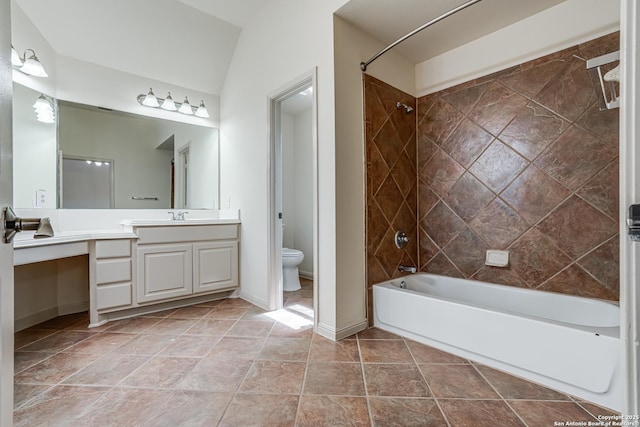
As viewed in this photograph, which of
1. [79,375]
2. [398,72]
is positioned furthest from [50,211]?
[398,72]

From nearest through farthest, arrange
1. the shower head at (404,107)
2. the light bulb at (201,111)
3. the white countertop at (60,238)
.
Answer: the white countertop at (60,238) < the shower head at (404,107) < the light bulb at (201,111)

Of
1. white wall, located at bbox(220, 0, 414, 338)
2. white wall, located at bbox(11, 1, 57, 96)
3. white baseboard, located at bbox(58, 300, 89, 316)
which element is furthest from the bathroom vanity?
white wall, located at bbox(11, 1, 57, 96)

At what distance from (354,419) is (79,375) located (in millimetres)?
1529

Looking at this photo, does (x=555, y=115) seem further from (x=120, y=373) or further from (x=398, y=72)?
(x=120, y=373)

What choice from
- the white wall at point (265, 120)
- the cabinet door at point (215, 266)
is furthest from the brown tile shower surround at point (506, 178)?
the cabinet door at point (215, 266)

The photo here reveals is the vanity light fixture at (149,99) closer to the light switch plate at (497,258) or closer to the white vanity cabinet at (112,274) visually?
the white vanity cabinet at (112,274)

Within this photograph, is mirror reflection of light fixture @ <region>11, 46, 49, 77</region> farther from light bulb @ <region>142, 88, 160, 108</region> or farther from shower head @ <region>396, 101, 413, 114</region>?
shower head @ <region>396, 101, 413, 114</region>

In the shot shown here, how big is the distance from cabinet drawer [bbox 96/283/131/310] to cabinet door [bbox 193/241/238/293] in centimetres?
55

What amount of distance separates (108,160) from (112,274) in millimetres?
1139

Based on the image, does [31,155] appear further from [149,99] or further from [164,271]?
[164,271]

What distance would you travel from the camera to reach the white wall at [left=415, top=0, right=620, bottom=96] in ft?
6.12

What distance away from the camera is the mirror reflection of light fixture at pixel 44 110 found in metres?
2.32

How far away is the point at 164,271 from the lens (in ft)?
8.59

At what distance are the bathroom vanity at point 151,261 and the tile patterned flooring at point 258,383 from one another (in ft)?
1.07
